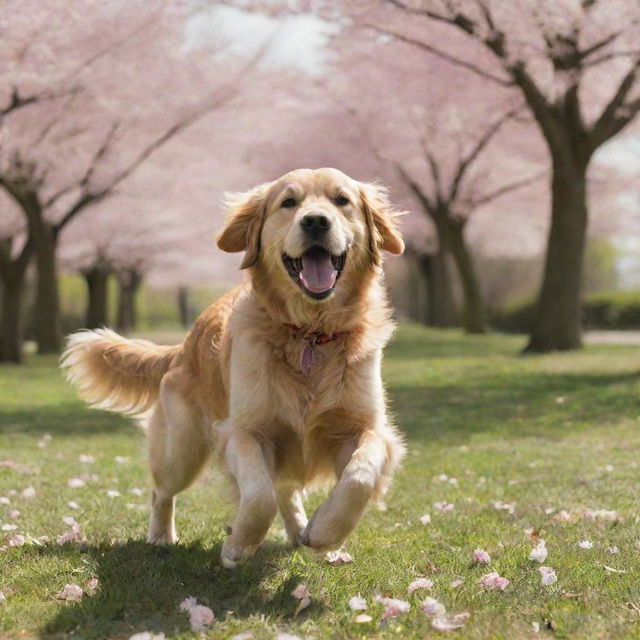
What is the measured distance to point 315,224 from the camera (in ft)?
13.2

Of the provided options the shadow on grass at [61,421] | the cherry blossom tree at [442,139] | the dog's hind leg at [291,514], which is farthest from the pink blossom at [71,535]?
the cherry blossom tree at [442,139]

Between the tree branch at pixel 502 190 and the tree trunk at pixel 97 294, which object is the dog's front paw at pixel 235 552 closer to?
the tree branch at pixel 502 190

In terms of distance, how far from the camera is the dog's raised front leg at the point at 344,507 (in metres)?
3.57

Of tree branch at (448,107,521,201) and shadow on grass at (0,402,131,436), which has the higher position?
tree branch at (448,107,521,201)

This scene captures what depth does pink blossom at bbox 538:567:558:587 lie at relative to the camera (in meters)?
3.64

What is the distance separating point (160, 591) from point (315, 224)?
5.64 ft

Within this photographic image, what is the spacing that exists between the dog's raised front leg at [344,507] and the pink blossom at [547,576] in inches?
31.1

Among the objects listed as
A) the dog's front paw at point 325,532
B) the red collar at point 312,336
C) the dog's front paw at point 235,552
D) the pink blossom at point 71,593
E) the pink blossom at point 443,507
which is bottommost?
the pink blossom at point 443,507

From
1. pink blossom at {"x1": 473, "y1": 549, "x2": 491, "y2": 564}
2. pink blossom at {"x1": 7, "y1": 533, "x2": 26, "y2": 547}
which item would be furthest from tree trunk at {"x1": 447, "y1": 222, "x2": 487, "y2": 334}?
pink blossom at {"x1": 7, "y1": 533, "x2": 26, "y2": 547}

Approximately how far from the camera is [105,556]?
13.8 ft

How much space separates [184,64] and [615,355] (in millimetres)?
12277

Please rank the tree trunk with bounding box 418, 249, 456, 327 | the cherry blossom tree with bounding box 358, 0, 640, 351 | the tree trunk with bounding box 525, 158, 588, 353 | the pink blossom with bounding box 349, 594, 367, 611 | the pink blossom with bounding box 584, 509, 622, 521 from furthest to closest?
the tree trunk with bounding box 418, 249, 456, 327
the tree trunk with bounding box 525, 158, 588, 353
the cherry blossom tree with bounding box 358, 0, 640, 351
the pink blossom with bounding box 584, 509, 622, 521
the pink blossom with bounding box 349, 594, 367, 611

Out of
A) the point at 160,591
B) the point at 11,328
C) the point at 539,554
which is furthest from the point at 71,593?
the point at 11,328

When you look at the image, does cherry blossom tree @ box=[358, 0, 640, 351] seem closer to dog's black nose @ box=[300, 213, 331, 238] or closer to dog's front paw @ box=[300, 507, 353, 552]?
dog's black nose @ box=[300, 213, 331, 238]
